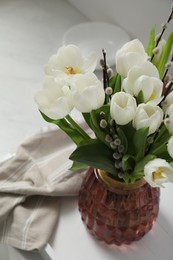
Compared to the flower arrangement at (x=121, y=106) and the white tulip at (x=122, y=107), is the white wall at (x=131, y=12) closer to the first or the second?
the flower arrangement at (x=121, y=106)

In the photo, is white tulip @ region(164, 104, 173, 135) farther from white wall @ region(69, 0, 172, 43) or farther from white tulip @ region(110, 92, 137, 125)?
white wall @ region(69, 0, 172, 43)

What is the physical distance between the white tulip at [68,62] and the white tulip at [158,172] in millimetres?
168

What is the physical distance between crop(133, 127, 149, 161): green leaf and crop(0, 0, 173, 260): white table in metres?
0.25

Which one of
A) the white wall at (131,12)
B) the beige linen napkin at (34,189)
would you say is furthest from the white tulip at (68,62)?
the white wall at (131,12)

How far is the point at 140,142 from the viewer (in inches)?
27.7

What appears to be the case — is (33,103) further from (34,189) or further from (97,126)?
(97,126)

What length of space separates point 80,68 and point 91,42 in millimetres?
684

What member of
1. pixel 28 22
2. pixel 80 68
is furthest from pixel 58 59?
pixel 28 22

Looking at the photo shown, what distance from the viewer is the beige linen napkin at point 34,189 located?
3.00ft

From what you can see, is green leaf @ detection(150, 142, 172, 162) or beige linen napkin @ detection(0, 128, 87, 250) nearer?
green leaf @ detection(150, 142, 172, 162)

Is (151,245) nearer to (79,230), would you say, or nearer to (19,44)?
(79,230)

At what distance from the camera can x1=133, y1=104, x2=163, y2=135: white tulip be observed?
651 mm

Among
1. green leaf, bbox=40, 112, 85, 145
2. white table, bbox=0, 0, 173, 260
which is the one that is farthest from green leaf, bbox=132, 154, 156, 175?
white table, bbox=0, 0, 173, 260

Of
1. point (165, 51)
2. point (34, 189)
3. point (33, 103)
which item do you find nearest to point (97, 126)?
point (165, 51)
